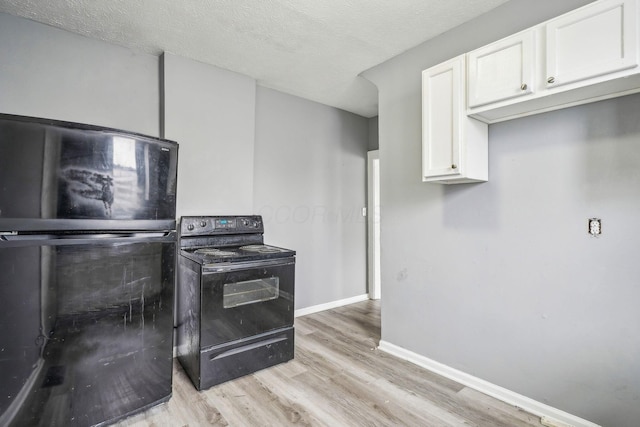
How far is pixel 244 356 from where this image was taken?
2.19m

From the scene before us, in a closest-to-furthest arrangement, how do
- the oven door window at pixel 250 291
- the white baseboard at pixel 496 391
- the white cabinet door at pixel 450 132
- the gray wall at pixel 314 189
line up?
the white baseboard at pixel 496 391 → the white cabinet door at pixel 450 132 → the oven door window at pixel 250 291 → the gray wall at pixel 314 189

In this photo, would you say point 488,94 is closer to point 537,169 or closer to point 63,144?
point 537,169

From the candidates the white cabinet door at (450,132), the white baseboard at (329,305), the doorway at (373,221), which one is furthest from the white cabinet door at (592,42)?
the white baseboard at (329,305)

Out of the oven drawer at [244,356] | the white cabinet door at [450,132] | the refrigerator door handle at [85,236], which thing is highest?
the white cabinet door at [450,132]

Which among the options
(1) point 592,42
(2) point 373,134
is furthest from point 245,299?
(2) point 373,134

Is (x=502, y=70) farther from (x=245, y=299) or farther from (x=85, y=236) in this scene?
(x=85, y=236)

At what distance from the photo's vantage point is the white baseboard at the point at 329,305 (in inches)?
140

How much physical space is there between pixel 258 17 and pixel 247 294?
6.44 ft

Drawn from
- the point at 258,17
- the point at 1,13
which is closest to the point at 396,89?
the point at 258,17

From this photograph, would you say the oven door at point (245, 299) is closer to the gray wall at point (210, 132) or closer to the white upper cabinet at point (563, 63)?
the gray wall at point (210, 132)

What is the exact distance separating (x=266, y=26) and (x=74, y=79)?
1.49 meters

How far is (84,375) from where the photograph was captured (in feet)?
5.15

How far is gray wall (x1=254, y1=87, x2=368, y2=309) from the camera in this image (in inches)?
130

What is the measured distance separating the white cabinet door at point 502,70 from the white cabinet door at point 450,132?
0.28ft
